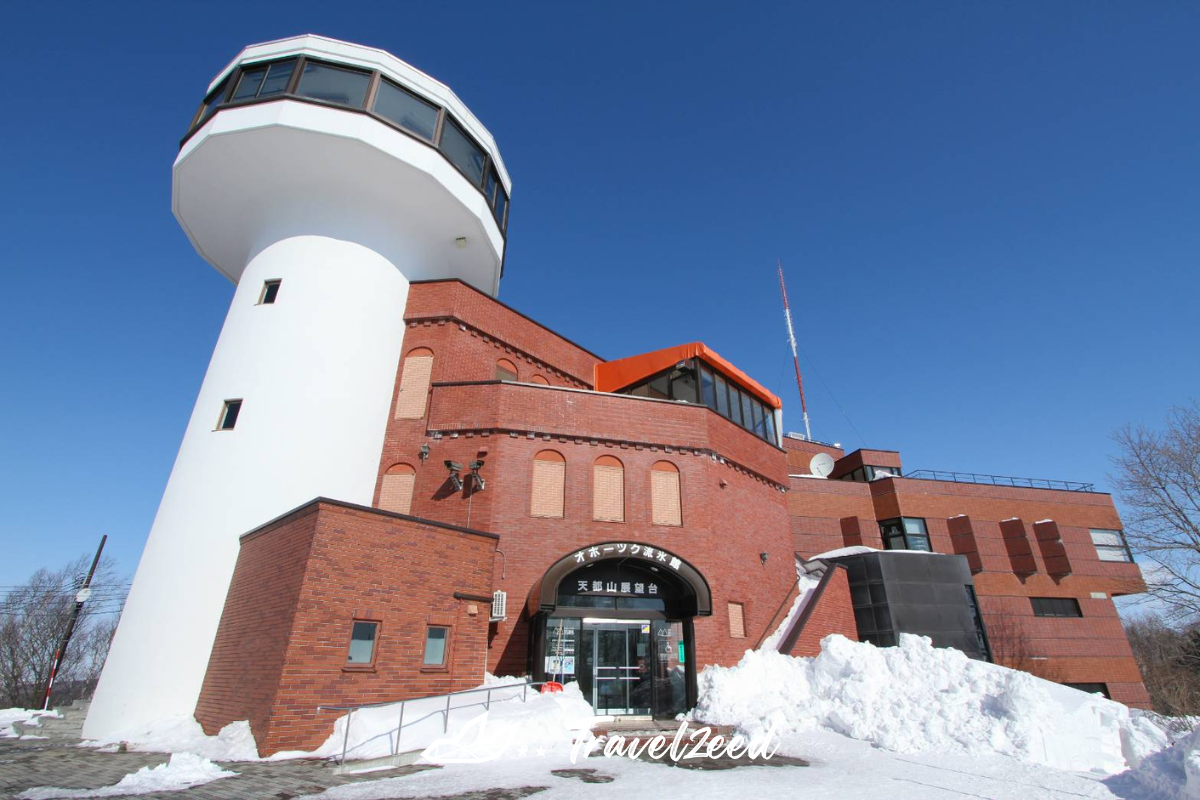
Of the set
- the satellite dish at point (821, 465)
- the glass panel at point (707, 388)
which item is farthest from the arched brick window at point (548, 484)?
the satellite dish at point (821, 465)

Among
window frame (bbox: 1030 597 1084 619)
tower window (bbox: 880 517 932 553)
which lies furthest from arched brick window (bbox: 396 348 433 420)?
window frame (bbox: 1030 597 1084 619)

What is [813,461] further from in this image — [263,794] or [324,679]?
[263,794]

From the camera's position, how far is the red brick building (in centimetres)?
1207

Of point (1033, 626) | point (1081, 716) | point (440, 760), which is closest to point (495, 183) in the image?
point (440, 760)

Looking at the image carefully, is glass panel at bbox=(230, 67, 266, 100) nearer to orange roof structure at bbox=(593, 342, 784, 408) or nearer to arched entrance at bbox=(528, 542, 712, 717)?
orange roof structure at bbox=(593, 342, 784, 408)

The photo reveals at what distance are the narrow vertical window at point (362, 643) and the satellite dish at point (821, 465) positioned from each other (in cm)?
2863

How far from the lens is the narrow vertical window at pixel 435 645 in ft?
42.4

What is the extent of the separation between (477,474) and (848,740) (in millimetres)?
10529

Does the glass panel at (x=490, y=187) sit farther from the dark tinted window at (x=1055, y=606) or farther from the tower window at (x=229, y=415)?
the dark tinted window at (x=1055, y=606)

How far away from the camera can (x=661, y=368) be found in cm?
2208

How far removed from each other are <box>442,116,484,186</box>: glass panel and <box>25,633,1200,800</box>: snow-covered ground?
52.5 ft

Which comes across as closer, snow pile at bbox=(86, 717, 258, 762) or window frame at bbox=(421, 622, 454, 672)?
snow pile at bbox=(86, 717, 258, 762)

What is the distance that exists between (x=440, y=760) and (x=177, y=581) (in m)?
8.88

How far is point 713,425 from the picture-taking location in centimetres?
2000
